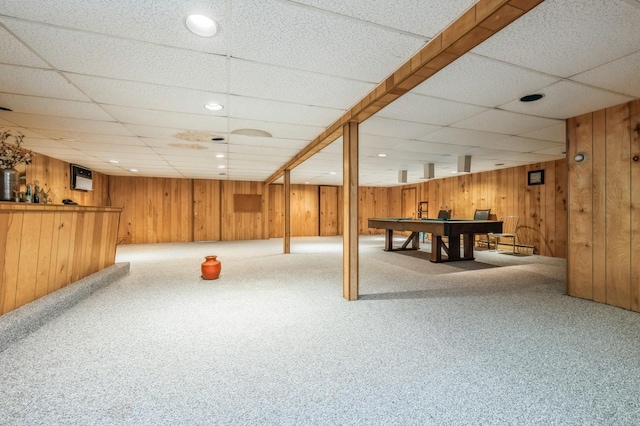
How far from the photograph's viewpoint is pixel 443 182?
9844mm

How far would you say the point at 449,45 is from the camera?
5.89ft

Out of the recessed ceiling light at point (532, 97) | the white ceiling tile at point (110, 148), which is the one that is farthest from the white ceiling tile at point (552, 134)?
the white ceiling tile at point (110, 148)

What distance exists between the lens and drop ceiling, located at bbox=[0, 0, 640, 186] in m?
1.69

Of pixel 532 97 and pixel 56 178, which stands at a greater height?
pixel 532 97

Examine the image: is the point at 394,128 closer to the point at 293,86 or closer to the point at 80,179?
the point at 293,86

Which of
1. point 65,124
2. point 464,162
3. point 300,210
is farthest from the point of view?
point 300,210

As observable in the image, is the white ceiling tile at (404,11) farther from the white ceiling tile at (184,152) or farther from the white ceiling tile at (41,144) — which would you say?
the white ceiling tile at (41,144)

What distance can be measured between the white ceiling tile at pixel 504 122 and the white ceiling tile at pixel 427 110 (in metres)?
0.19

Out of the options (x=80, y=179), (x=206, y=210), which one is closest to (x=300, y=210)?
(x=206, y=210)

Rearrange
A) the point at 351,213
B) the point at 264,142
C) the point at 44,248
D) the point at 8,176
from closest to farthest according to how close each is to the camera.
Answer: the point at 8,176, the point at 44,248, the point at 351,213, the point at 264,142

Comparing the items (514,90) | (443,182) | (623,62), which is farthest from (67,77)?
(443,182)

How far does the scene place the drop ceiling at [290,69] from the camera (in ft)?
5.53

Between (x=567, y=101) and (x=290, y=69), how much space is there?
9.35ft

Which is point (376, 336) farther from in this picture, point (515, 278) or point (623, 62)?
point (515, 278)
